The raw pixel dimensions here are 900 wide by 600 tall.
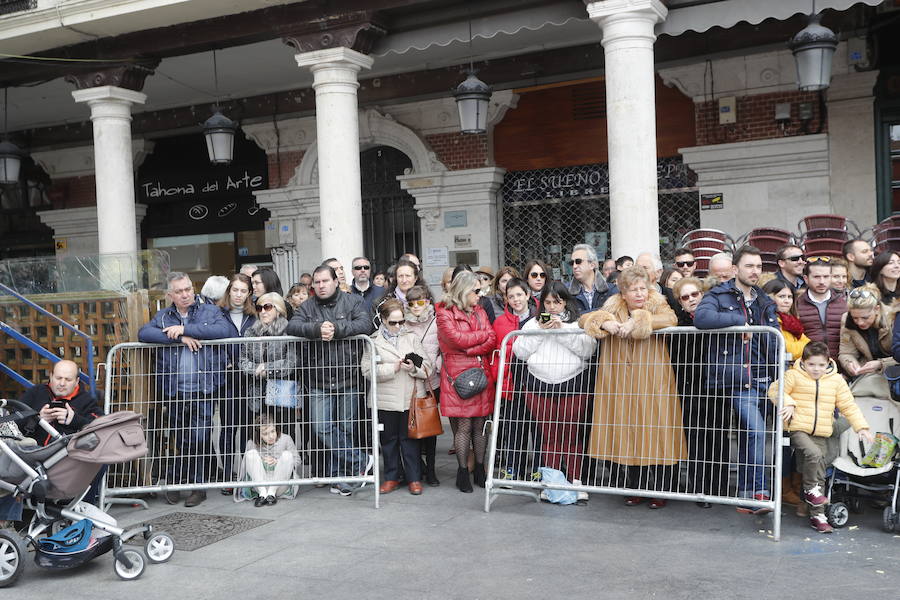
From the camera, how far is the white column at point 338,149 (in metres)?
10.1

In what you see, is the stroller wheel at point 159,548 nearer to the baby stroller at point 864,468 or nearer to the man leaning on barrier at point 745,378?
the man leaning on barrier at point 745,378

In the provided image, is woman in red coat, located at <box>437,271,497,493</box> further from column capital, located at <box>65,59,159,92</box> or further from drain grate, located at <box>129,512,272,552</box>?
column capital, located at <box>65,59,159,92</box>

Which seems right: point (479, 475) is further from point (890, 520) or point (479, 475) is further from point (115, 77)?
point (115, 77)

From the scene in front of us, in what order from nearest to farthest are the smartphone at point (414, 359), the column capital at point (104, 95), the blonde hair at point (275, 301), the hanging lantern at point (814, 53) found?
the smartphone at point (414, 359)
the blonde hair at point (275, 301)
the hanging lantern at point (814, 53)
the column capital at point (104, 95)

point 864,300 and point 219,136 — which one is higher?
point 219,136

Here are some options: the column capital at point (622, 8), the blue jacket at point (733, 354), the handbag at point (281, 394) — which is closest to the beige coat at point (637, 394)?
the blue jacket at point (733, 354)

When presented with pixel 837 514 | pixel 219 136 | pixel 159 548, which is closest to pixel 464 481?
pixel 159 548

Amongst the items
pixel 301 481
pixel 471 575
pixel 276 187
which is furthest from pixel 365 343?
pixel 276 187

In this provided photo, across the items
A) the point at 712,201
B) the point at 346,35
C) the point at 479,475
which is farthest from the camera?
the point at 712,201

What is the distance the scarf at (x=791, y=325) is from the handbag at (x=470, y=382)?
2122 mm

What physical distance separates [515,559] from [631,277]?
79.6 inches

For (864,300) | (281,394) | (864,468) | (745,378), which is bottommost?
(864,468)

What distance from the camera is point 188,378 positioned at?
6555mm

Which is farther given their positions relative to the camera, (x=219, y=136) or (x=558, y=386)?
(x=219, y=136)
